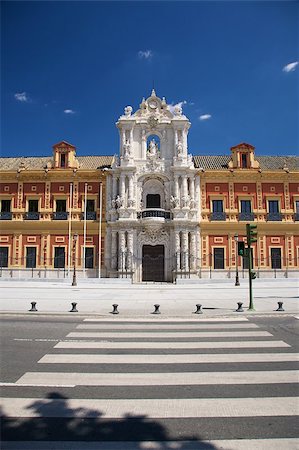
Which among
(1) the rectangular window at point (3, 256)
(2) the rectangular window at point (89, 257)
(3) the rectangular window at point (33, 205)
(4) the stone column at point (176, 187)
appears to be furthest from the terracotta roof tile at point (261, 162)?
(1) the rectangular window at point (3, 256)

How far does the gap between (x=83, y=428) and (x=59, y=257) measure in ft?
97.8

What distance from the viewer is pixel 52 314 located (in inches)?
483

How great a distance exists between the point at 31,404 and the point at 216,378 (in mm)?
2936

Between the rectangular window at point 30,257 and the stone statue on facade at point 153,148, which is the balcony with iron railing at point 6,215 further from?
the stone statue on facade at point 153,148

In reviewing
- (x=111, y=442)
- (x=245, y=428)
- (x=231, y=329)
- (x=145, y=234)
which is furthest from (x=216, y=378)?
(x=145, y=234)

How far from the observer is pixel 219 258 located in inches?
1293

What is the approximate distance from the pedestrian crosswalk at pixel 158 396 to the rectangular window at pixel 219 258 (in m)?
24.5

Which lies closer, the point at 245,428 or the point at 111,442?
the point at 111,442

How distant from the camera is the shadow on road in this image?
394 centimetres

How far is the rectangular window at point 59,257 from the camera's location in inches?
1292

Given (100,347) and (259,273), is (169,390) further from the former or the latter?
(259,273)

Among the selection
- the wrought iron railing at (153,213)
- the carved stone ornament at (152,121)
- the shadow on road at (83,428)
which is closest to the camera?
the shadow on road at (83,428)

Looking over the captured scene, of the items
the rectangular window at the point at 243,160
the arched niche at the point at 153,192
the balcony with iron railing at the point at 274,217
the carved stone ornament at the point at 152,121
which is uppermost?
the carved stone ornament at the point at 152,121

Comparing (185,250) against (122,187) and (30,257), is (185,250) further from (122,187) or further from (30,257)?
Answer: (30,257)
